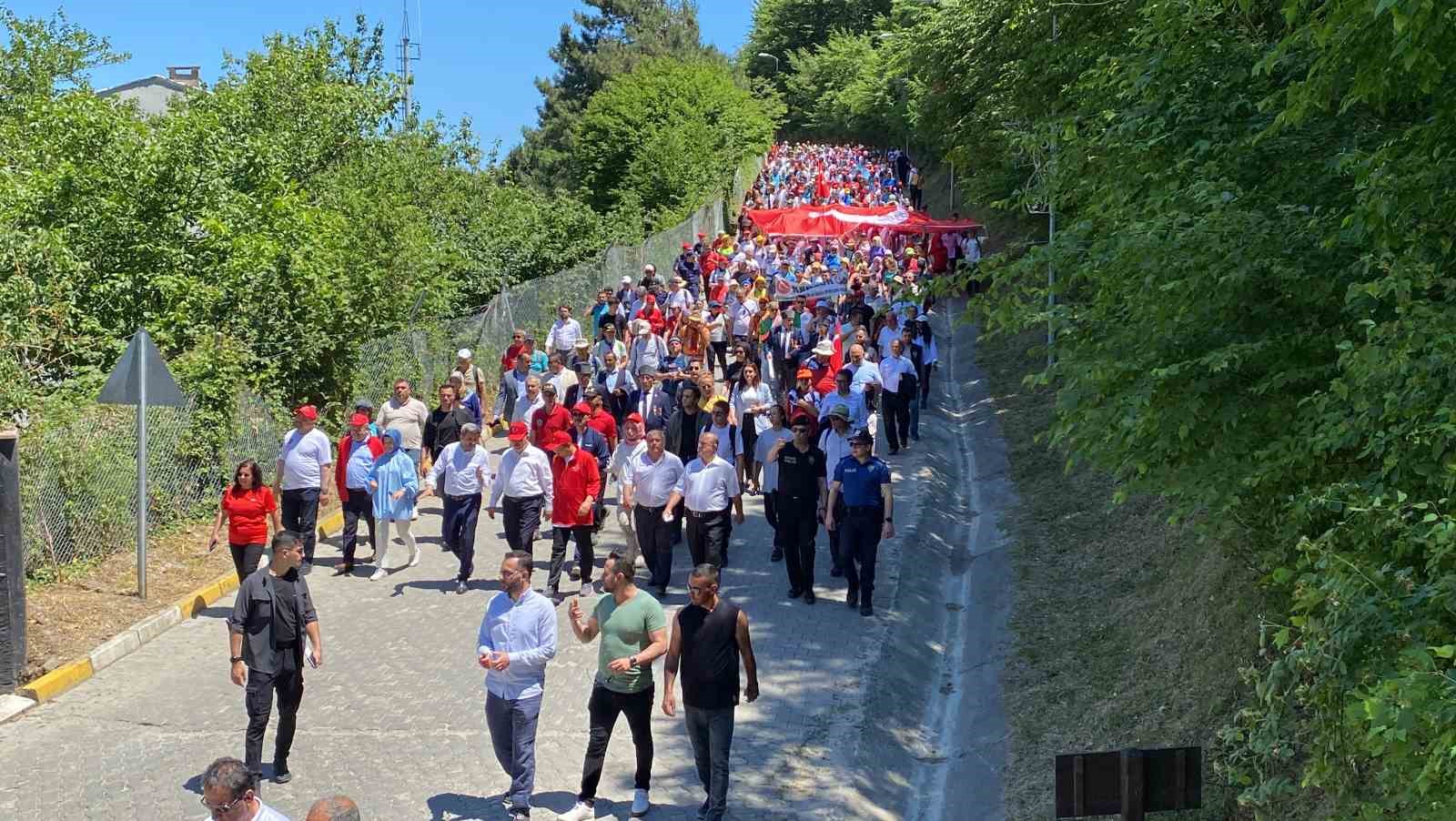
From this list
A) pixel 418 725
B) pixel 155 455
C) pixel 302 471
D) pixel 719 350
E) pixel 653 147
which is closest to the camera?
pixel 418 725

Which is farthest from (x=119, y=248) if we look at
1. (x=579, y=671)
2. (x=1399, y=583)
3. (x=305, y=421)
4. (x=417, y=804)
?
(x=1399, y=583)

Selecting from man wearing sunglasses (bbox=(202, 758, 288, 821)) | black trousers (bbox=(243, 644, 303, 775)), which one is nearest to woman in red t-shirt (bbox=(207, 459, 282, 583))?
black trousers (bbox=(243, 644, 303, 775))

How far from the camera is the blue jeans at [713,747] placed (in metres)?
8.32

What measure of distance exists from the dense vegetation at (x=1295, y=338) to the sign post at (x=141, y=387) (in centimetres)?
765

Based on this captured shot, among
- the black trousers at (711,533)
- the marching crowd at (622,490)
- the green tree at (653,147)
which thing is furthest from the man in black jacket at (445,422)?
the green tree at (653,147)

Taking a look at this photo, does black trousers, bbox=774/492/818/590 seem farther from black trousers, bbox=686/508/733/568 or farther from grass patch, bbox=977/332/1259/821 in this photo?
grass patch, bbox=977/332/1259/821

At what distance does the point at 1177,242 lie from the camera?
793cm

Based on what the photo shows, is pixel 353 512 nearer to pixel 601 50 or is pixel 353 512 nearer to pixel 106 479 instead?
pixel 106 479

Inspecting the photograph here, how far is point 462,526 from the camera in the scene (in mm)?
13312

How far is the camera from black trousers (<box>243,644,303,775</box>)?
872cm

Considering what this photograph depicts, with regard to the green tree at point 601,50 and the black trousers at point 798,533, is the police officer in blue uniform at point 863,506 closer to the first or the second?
the black trousers at point 798,533

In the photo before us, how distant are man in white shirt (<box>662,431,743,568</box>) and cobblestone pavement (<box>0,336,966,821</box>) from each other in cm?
77

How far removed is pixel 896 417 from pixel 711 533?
6842 millimetres

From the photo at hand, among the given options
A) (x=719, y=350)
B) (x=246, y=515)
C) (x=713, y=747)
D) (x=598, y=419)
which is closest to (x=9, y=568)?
(x=246, y=515)
